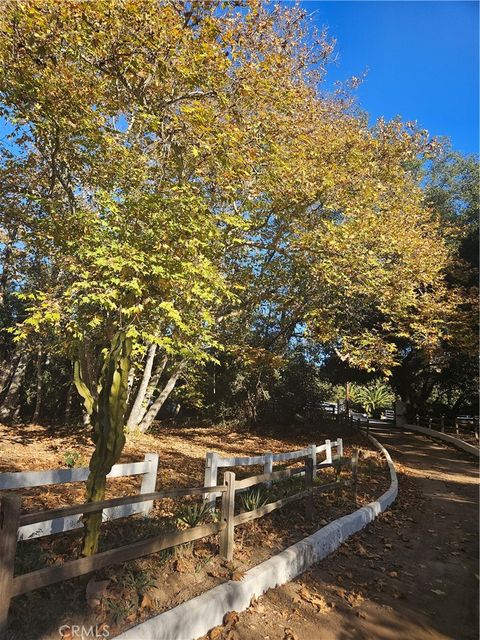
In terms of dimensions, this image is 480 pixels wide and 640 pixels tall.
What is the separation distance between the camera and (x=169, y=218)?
871 cm

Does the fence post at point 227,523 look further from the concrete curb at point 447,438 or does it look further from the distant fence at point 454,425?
the distant fence at point 454,425

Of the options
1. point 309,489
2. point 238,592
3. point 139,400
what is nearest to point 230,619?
point 238,592

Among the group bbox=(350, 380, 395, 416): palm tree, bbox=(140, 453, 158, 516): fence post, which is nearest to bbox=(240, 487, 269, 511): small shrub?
bbox=(140, 453, 158, 516): fence post

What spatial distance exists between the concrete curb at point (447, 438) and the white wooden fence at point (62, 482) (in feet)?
52.5

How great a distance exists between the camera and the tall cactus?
404 centimetres

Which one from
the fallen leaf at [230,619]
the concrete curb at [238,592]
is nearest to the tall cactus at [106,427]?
the concrete curb at [238,592]

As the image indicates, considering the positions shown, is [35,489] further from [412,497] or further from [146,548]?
[412,497]

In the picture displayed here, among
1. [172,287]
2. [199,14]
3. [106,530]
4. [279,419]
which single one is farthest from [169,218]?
[279,419]

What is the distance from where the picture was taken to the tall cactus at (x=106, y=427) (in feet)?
13.3

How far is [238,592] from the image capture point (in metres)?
4.18

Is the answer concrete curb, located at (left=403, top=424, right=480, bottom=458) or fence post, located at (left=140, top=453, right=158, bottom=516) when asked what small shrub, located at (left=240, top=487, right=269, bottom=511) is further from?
concrete curb, located at (left=403, top=424, right=480, bottom=458)

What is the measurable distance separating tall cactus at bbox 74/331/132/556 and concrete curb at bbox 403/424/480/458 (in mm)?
17253

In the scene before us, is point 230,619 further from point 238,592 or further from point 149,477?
point 149,477

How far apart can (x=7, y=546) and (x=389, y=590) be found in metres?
4.31
